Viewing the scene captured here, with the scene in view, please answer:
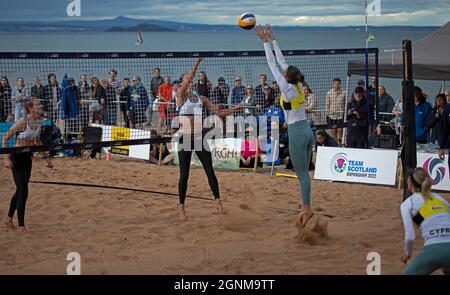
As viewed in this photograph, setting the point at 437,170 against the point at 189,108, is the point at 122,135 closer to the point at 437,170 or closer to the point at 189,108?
the point at 189,108

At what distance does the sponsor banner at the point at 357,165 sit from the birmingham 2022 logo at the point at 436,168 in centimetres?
59

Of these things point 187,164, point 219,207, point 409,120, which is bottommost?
point 219,207

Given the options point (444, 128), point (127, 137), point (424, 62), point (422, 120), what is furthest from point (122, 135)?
point (444, 128)

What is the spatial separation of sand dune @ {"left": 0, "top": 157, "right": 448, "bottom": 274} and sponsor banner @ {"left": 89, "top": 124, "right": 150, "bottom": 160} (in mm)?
1473

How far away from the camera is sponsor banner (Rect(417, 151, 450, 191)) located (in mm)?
12414

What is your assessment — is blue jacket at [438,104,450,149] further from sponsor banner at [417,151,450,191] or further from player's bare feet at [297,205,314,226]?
player's bare feet at [297,205,314,226]

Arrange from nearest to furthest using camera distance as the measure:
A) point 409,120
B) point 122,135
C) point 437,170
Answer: point 409,120 < point 437,170 < point 122,135

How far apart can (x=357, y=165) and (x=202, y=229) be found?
4.59 meters

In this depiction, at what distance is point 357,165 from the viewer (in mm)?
13195

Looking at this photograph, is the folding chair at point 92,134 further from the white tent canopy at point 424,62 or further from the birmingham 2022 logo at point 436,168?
the birmingham 2022 logo at point 436,168

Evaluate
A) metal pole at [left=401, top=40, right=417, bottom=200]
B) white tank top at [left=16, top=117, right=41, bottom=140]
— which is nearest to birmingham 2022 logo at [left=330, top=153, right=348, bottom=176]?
metal pole at [left=401, top=40, right=417, bottom=200]

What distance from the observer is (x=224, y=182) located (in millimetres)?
13242
